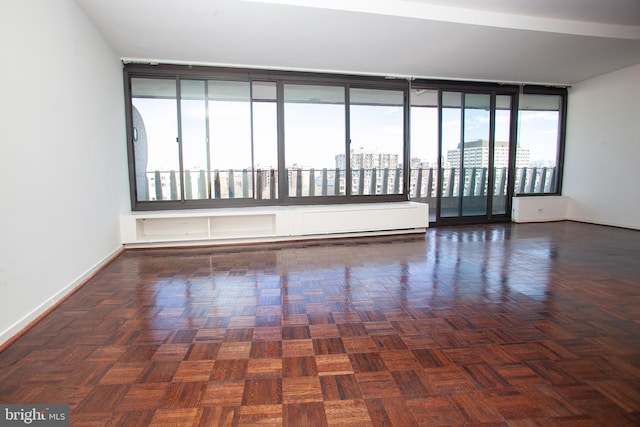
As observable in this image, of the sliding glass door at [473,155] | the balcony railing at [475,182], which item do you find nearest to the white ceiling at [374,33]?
the sliding glass door at [473,155]

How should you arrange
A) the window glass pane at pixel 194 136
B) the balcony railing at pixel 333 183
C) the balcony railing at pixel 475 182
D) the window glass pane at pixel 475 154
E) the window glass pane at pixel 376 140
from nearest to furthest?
the window glass pane at pixel 194 136, the balcony railing at pixel 333 183, the window glass pane at pixel 376 140, the window glass pane at pixel 475 154, the balcony railing at pixel 475 182

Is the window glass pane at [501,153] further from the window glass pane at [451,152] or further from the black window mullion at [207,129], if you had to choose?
the black window mullion at [207,129]

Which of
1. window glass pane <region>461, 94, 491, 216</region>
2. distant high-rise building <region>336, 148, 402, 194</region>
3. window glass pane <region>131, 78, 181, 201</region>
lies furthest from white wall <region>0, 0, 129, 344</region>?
window glass pane <region>461, 94, 491, 216</region>

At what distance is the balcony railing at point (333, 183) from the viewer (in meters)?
4.97

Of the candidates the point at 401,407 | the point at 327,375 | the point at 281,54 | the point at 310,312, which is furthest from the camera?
the point at 281,54

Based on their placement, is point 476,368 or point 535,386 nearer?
point 535,386

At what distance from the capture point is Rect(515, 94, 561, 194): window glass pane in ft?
21.1

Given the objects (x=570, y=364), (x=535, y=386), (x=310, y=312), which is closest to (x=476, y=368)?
(x=535, y=386)

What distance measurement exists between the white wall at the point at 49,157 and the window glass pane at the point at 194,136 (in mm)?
1105

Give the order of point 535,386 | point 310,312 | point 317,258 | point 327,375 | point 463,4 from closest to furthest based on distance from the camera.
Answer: point 535,386 < point 327,375 < point 310,312 < point 463,4 < point 317,258

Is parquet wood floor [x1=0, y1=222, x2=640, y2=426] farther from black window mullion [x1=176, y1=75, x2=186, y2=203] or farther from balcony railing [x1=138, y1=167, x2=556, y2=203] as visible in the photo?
balcony railing [x1=138, y1=167, x2=556, y2=203]

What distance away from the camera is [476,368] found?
1660 mm

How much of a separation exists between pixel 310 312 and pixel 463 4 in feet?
11.4

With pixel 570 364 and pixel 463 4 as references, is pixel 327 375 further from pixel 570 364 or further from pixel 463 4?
pixel 463 4
